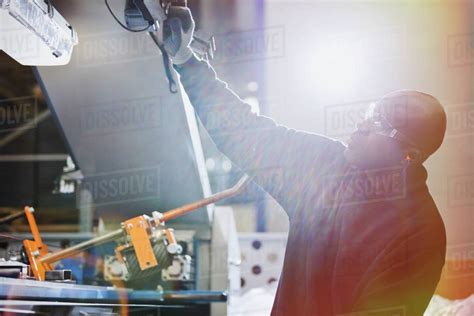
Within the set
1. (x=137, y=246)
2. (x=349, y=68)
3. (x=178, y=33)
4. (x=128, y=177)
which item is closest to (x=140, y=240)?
(x=137, y=246)

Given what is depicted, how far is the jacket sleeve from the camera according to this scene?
5.87ft

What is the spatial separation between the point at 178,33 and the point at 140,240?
1525 millimetres

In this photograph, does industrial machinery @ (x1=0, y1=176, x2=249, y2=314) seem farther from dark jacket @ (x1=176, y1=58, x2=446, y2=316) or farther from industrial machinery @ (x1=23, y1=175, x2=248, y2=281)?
dark jacket @ (x1=176, y1=58, x2=446, y2=316)

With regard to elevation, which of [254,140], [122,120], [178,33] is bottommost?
[254,140]

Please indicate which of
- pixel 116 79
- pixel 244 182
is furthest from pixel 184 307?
pixel 116 79

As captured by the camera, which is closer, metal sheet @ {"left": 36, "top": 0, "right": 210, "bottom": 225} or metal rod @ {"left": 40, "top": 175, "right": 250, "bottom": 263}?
metal sheet @ {"left": 36, "top": 0, "right": 210, "bottom": 225}

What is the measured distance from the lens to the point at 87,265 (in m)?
3.77

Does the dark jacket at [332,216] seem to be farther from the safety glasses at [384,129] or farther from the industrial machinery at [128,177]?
the industrial machinery at [128,177]

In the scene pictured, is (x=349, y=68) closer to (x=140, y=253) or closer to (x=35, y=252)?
(x=140, y=253)

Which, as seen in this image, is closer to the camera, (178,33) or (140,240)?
(178,33)

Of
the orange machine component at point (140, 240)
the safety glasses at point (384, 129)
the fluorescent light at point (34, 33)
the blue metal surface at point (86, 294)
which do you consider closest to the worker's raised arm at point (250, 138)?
the safety glasses at point (384, 129)

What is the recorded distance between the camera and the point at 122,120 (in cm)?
320

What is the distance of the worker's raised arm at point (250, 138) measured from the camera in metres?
1.79

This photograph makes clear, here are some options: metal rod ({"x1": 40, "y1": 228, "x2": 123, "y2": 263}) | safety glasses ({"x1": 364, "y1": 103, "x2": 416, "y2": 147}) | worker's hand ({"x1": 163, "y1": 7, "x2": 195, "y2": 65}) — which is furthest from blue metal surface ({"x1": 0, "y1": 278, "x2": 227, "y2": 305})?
safety glasses ({"x1": 364, "y1": 103, "x2": 416, "y2": 147})
